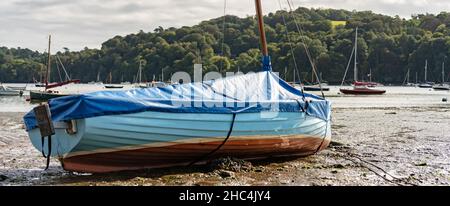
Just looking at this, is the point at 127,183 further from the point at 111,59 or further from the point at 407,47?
the point at 111,59

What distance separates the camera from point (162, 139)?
9.74 meters

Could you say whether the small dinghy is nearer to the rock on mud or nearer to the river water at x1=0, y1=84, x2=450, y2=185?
the river water at x1=0, y1=84, x2=450, y2=185

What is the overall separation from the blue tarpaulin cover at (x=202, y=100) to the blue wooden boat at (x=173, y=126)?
0.06 ft

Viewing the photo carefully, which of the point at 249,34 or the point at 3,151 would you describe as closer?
the point at 3,151

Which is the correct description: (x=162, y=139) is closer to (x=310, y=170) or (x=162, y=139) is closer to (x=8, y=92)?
(x=310, y=170)

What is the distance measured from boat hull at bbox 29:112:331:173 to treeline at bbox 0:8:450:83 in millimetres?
105616

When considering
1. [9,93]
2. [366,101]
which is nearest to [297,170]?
[366,101]

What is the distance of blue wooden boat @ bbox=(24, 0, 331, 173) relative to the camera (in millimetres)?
9344

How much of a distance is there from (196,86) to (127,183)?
2.87 metres

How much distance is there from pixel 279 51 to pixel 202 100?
423ft

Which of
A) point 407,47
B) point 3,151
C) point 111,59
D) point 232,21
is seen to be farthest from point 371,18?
point 3,151

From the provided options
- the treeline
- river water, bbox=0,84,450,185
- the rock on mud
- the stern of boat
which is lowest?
river water, bbox=0,84,450,185

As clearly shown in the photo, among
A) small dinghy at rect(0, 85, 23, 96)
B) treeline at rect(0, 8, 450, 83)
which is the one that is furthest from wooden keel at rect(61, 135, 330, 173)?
treeline at rect(0, 8, 450, 83)

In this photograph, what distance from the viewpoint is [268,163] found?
11492 mm
